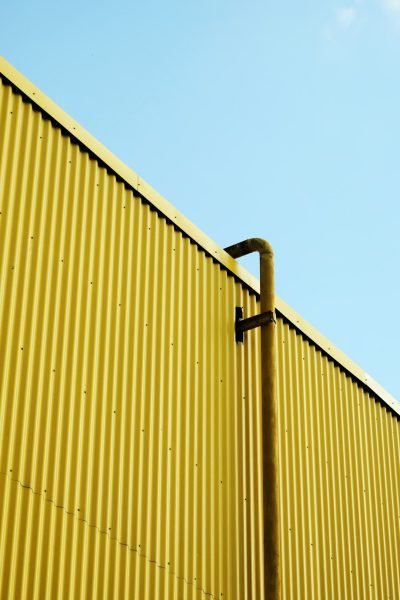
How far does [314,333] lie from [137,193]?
3147 millimetres

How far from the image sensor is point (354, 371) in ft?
38.4

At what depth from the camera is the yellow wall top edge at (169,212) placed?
8.08 meters

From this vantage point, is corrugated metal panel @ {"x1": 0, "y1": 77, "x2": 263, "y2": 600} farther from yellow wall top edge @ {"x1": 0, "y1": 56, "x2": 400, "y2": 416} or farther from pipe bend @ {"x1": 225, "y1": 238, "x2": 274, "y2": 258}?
pipe bend @ {"x1": 225, "y1": 238, "x2": 274, "y2": 258}

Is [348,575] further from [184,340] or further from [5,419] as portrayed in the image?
[5,419]

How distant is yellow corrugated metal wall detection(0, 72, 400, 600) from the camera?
23.8 feet

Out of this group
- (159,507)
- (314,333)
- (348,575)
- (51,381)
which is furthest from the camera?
(314,333)

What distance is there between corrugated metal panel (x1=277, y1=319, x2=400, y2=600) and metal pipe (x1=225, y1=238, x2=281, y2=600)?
0.67 meters

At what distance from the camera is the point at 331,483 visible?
10.6 m

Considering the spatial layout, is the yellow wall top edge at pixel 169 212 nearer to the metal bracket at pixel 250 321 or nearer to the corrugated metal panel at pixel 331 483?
the corrugated metal panel at pixel 331 483

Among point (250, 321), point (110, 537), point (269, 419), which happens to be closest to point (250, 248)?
point (250, 321)

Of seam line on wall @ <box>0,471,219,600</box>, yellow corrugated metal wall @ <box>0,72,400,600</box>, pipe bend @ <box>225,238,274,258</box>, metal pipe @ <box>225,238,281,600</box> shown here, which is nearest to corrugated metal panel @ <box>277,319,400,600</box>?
yellow corrugated metal wall @ <box>0,72,400,600</box>

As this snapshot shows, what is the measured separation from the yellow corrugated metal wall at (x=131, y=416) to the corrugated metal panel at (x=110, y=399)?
15mm

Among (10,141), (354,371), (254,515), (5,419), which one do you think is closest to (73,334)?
(5,419)

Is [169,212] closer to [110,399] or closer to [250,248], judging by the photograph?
[250,248]
